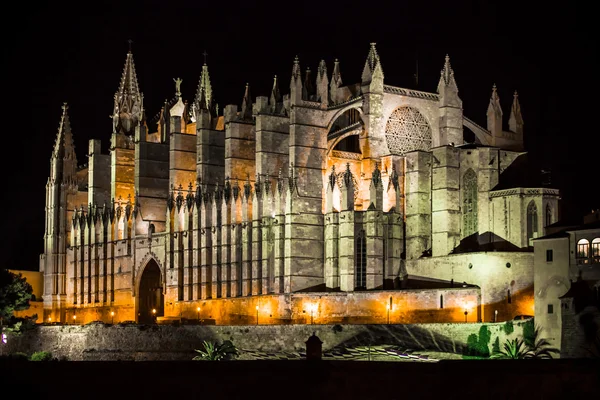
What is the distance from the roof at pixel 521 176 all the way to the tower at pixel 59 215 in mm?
38921

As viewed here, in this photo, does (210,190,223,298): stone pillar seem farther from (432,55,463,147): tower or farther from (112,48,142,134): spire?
(112,48,142,134): spire

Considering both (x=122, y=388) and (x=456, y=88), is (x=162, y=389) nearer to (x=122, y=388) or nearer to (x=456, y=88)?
(x=122, y=388)

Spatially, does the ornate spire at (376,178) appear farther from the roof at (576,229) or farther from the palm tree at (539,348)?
the palm tree at (539,348)

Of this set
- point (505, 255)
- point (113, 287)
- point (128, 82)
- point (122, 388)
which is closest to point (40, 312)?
point (113, 287)

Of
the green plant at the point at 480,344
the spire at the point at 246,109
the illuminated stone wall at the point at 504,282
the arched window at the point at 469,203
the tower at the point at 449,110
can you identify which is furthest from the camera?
the spire at the point at 246,109

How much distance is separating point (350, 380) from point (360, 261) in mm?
27081

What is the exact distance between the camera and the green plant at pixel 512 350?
64931mm

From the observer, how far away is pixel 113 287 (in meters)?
98.1

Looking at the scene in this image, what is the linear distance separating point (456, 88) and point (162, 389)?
36.0 m

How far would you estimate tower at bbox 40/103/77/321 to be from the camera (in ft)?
339

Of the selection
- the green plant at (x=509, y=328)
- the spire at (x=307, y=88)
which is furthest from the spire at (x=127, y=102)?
the green plant at (x=509, y=328)

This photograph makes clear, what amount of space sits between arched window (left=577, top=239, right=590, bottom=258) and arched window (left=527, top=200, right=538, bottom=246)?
8715 mm

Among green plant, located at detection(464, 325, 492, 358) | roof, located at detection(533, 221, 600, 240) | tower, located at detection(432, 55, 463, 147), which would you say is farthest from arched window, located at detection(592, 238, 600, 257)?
tower, located at detection(432, 55, 463, 147)

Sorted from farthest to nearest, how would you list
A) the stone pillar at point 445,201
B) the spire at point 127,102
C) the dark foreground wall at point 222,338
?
the spire at point 127,102 < the stone pillar at point 445,201 < the dark foreground wall at point 222,338
